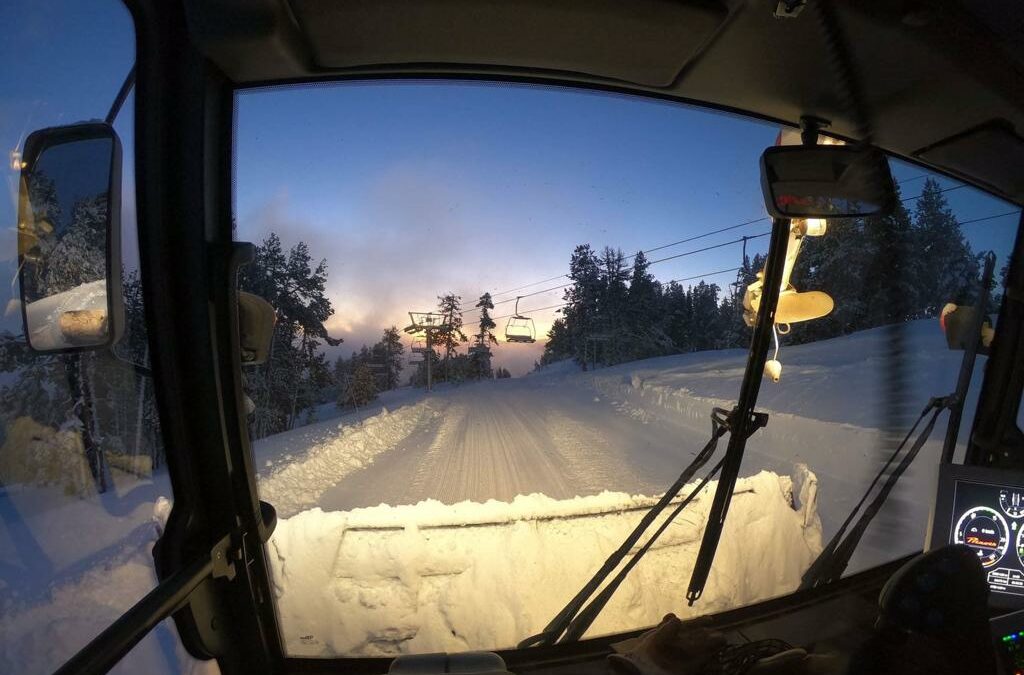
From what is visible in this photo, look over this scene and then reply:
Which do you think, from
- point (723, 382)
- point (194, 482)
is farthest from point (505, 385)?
point (194, 482)

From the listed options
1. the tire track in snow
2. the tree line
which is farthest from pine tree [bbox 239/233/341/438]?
the tree line

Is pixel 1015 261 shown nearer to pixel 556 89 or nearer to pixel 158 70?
pixel 556 89

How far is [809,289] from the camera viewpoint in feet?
9.52

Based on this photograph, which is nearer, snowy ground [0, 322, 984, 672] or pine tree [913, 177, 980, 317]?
snowy ground [0, 322, 984, 672]

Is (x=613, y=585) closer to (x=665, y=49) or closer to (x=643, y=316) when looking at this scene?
(x=643, y=316)

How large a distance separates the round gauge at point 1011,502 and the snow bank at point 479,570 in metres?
0.93

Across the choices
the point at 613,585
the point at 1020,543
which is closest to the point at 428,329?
the point at 613,585

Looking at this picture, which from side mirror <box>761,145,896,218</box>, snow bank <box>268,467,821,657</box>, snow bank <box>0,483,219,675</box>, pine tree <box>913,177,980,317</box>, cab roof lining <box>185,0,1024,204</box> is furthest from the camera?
pine tree <box>913,177,980,317</box>

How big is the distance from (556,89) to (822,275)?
2.19 metres

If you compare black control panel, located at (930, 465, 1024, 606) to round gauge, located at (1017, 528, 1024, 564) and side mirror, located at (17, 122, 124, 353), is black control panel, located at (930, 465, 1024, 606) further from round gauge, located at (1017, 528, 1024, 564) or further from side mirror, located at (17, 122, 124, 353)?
side mirror, located at (17, 122, 124, 353)

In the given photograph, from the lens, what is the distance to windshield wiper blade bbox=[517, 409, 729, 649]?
2411mm

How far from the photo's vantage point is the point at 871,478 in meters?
3.08

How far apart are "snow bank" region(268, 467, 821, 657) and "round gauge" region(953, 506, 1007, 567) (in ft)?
2.44

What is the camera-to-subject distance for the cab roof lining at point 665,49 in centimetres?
185
